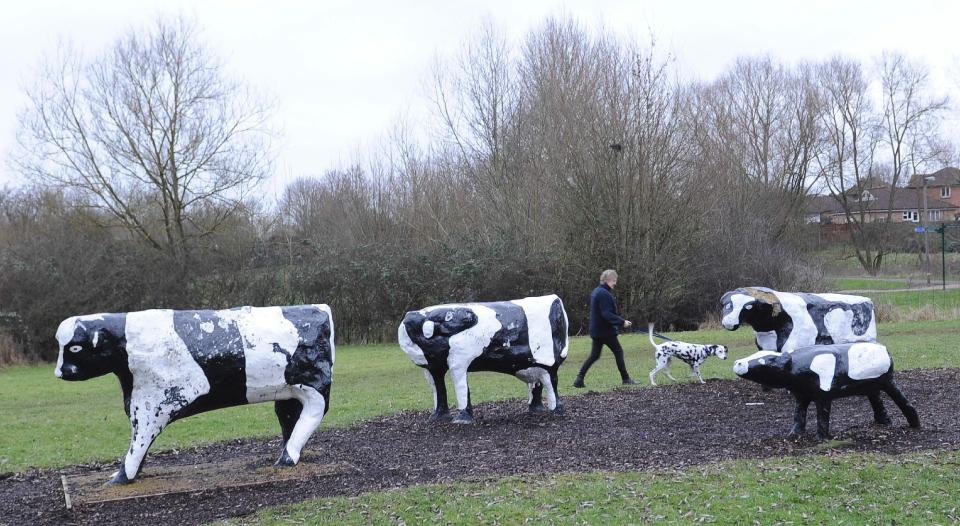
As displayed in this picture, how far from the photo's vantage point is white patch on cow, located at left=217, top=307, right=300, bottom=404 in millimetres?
8172

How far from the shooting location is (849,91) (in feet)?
165

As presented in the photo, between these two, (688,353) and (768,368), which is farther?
(688,353)

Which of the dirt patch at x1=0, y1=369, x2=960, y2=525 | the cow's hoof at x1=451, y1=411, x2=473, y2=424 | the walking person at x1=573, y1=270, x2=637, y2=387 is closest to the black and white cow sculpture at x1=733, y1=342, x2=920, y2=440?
the dirt patch at x1=0, y1=369, x2=960, y2=525

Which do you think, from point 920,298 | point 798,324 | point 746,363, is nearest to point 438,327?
point 746,363

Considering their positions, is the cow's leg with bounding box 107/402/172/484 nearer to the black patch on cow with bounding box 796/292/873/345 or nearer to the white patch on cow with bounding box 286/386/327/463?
the white patch on cow with bounding box 286/386/327/463

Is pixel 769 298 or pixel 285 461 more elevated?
pixel 769 298

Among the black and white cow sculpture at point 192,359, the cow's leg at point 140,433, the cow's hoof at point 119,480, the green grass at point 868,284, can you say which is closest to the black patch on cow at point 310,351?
the black and white cow sculpture at point 192,359

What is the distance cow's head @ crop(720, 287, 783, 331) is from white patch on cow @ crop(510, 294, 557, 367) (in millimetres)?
2453

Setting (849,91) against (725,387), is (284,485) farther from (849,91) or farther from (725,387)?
(849,91)

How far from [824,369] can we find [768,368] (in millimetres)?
565

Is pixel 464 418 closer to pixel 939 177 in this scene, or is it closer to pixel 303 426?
pixel 303 426

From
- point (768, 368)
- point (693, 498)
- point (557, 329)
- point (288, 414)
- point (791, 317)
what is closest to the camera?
point (693, 498)

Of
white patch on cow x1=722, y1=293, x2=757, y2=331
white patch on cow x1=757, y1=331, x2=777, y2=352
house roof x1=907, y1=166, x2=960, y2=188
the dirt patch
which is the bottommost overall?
the dirt patch

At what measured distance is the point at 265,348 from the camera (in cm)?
820
